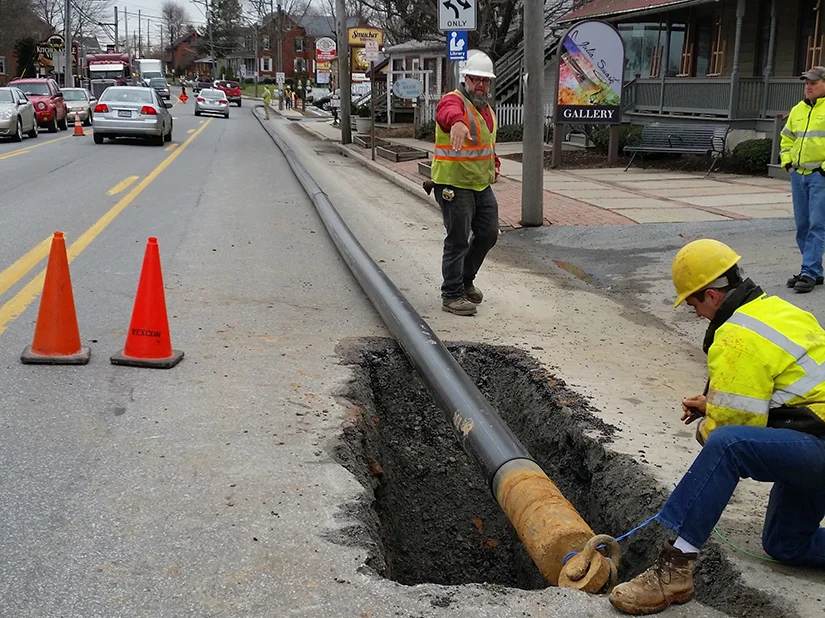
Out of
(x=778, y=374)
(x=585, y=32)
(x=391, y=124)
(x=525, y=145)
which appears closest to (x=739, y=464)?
(x=778, y=374)

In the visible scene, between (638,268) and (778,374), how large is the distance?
666 cm

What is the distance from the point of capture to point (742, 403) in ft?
9.90

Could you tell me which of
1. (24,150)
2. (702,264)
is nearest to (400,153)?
(24,150)

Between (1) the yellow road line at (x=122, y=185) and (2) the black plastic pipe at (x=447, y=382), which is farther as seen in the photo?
(1) the yellow road line at (x=122, y=185)

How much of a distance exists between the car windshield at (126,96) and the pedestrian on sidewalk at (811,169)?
63.7 ft

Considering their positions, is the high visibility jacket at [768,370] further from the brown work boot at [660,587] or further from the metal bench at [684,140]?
the metal bench at [684,140]

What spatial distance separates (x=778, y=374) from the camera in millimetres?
2982

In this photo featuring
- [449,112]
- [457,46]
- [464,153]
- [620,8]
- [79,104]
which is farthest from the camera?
[79,104]

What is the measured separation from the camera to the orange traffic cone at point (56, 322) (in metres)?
5.57

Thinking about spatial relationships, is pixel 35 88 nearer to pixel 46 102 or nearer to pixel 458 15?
pixel 46 102

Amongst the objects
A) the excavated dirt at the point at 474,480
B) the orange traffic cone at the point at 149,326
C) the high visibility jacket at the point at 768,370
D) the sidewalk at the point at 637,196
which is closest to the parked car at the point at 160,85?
the sidewalk at the point at 637,196

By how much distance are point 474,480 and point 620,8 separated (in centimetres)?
2027

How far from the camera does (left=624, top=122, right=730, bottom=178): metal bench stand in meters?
18.3

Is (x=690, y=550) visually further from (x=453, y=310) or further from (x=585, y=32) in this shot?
(x=585, y=32)
